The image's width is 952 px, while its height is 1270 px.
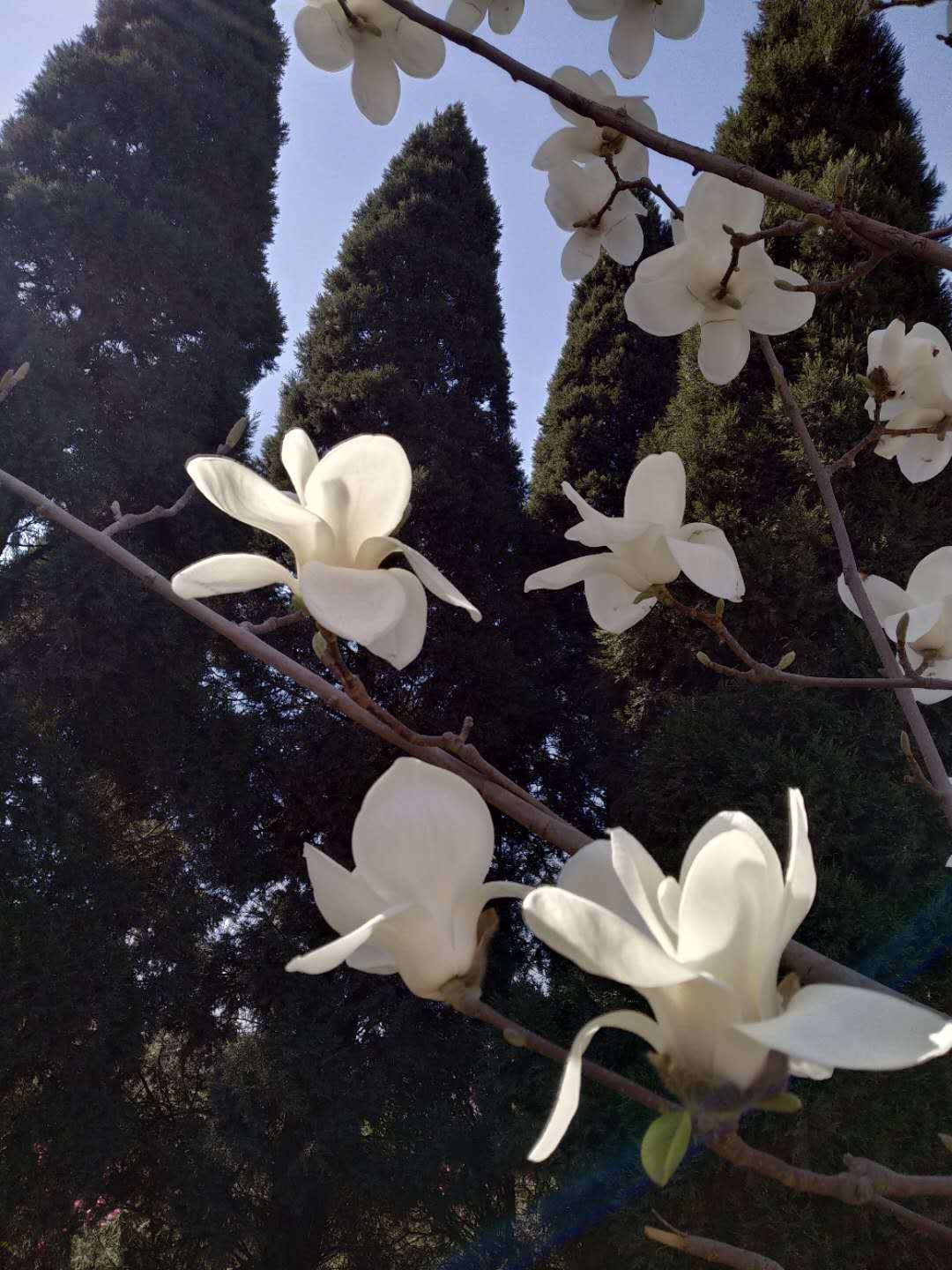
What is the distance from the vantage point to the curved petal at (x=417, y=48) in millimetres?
591

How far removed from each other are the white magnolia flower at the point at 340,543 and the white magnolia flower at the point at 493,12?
41 centimetres

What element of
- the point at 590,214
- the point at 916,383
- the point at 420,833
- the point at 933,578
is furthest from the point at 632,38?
the point at 420,833

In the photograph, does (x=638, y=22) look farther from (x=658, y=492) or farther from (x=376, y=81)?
(x=658, y=492)

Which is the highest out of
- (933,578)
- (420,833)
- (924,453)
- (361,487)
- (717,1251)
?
(924,453)

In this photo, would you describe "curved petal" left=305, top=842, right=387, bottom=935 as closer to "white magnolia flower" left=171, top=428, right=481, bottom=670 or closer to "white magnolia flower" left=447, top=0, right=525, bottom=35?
"white magnolia flower" left=171, top=428, right=481, bottom=670

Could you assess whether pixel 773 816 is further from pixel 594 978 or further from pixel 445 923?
pixel 445 923

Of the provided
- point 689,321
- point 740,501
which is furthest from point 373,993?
point 689,321

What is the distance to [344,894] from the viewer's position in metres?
0.30

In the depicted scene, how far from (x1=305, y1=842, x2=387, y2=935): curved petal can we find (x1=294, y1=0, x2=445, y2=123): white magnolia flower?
52cm

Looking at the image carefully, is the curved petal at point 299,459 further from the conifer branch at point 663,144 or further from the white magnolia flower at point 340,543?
the conifer branch at point 663,144

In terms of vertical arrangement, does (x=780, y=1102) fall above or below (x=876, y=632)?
below

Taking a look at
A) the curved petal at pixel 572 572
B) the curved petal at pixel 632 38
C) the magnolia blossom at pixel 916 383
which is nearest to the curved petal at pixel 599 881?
the curved petal at pixel 572 572

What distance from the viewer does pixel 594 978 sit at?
2520 millimetres

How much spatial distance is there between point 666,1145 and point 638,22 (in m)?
0.66
